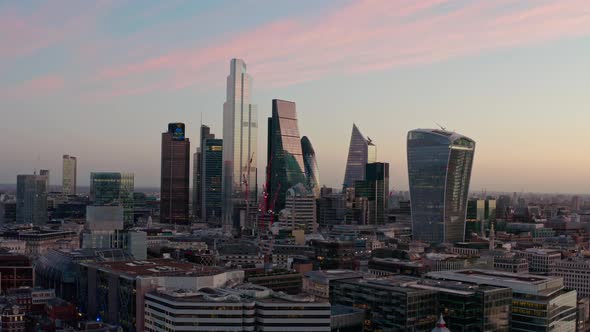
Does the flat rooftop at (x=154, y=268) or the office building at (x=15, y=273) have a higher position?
the flat rooftop at (x=154, y=268)

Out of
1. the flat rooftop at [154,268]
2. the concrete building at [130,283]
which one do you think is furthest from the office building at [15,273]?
the flat rooftop at [154,268]

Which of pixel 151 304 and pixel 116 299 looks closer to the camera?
pixel 151 304

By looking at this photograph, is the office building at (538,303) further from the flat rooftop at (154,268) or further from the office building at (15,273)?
the office building at (15,273)

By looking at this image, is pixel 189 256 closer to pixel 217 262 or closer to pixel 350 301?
pixel 217 262

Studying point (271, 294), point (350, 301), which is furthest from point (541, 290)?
point (271, 294)

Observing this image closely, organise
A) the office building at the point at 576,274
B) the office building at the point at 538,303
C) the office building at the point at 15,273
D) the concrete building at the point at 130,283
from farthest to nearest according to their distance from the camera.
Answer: the office building at the point at 576,274, the office building at the point at 15,273, the concrete building at the point at 130,283, the office building at the point at 538,303

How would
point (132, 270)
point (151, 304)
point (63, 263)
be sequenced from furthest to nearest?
point (63, 263) < point (132, 270) < point (151, 304)
